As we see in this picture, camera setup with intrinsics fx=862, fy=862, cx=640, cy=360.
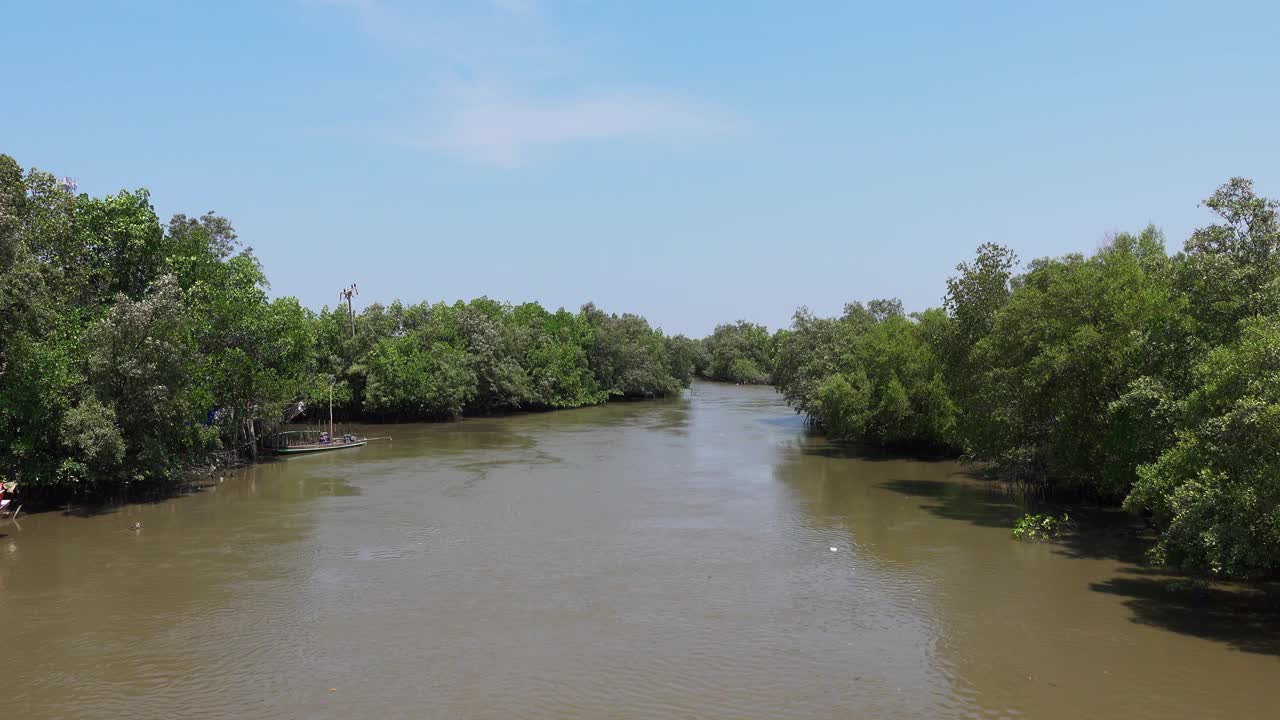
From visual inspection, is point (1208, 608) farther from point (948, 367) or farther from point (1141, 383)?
point (948, 367)

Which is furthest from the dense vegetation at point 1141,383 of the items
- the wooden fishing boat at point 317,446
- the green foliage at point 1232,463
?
the wooden fishing boat at point 317,446

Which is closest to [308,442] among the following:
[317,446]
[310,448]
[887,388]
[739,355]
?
[317,446]

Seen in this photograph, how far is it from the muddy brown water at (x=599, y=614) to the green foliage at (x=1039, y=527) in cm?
52

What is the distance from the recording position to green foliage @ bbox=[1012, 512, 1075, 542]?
25.5 meters

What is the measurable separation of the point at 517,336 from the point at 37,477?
179 feet

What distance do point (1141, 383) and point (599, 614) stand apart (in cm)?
1372

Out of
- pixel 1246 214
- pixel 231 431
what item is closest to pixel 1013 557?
pixel 1246 214

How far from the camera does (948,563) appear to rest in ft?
76.7

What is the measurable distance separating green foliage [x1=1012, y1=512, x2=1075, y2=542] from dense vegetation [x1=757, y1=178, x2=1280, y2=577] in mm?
1681

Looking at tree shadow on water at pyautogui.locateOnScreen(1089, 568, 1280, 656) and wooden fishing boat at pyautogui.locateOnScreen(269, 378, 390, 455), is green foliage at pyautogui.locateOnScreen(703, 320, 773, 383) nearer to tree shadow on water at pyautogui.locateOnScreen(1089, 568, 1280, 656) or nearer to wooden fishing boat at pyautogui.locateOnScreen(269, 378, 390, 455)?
wooden fishing boat at pyautogui.locateOnScreen(269, 378, 390, 455)

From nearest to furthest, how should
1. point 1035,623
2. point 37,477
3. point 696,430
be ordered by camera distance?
point 1035,623 < point 37,477 < point 696,430

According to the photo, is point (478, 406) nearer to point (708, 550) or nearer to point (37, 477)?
point (37, 477)

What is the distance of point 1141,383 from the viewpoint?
20266mm

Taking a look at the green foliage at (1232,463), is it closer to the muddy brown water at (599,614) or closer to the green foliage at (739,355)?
the muddy brown water at (599,614)
